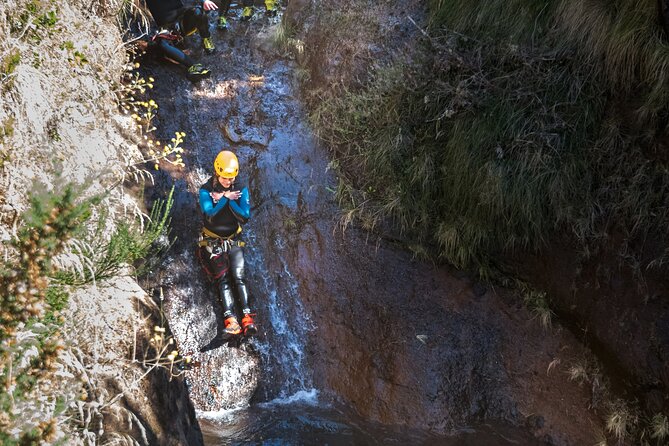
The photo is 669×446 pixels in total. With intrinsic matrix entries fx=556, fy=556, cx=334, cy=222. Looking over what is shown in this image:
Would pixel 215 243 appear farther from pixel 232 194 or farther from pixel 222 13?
pixel 222 13

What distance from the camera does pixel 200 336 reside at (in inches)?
229

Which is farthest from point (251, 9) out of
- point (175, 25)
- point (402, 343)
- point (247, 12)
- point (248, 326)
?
point (402, 343)

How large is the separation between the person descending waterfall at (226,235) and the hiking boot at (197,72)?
7.81 feet

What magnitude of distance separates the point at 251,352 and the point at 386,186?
2433mm

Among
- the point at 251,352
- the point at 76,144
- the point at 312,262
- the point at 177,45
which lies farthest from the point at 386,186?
the point at 177,45

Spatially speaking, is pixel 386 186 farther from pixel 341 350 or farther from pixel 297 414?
pixel 297 414

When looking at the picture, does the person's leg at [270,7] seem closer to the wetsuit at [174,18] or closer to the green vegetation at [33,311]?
the wetsuit at [174,18]

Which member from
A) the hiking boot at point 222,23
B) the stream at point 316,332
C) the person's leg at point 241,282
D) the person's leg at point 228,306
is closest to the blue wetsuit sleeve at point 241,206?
the person's leg at point 241,282

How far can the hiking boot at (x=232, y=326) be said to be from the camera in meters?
5.74

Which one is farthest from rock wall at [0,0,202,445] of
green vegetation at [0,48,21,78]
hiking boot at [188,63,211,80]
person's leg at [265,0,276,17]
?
person's leg at [265,0,276,17]

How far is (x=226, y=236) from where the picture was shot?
594cm

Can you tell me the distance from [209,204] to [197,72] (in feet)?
9.14

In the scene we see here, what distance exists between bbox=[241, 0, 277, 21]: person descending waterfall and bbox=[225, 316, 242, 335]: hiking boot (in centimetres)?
545

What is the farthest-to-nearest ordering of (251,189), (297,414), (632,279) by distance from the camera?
(251,189)
(297,414)
(632,279)
